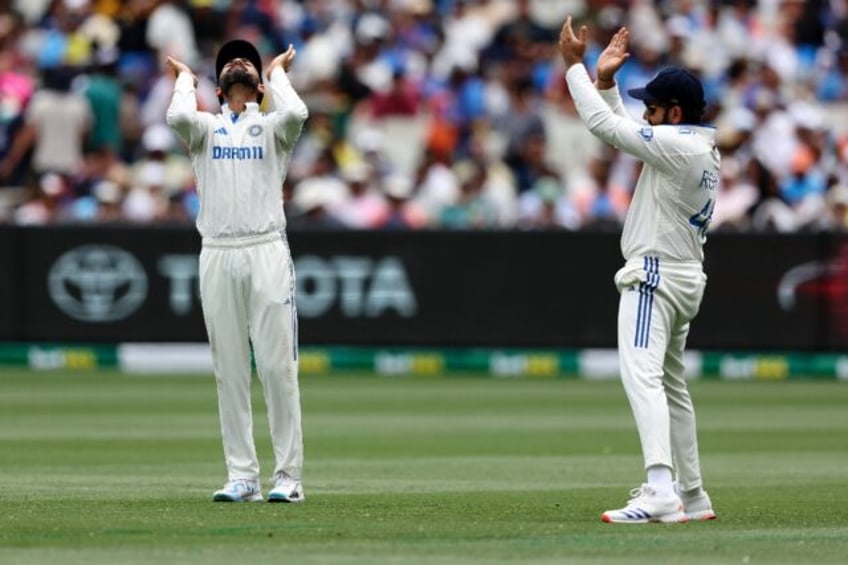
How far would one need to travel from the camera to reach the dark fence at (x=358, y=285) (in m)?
19.0

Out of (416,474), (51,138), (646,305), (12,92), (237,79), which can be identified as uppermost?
(12,92)

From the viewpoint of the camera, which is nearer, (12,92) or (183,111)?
(183,111)

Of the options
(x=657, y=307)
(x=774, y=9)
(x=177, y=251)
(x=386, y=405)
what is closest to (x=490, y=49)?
(x=774, y=9)

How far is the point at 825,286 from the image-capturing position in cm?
1869

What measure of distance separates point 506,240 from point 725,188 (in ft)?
7.15

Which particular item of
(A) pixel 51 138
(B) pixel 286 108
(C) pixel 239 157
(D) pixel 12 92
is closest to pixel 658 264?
(B) pixel 286 108

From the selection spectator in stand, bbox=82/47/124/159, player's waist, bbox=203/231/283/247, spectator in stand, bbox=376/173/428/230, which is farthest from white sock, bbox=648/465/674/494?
spectator in stand, bbox=82/47/124/159

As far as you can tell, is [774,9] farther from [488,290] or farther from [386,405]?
[386,405]

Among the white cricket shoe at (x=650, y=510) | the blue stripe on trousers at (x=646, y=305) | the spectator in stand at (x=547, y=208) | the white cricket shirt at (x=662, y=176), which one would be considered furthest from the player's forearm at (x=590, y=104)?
the spectator in stand at (x=547, y=208)

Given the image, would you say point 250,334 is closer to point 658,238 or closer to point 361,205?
point 658,238

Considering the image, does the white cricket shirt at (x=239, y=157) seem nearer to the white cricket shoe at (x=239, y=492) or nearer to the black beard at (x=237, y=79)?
the black beard at (x=237, y=79)

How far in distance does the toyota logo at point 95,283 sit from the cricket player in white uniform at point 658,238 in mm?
11011

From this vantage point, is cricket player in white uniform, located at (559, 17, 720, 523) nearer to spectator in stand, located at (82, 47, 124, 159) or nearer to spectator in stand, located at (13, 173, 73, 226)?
spectator in stand, located at (13, 173, 73, 226)

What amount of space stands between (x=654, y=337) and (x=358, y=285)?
10.8 metres
